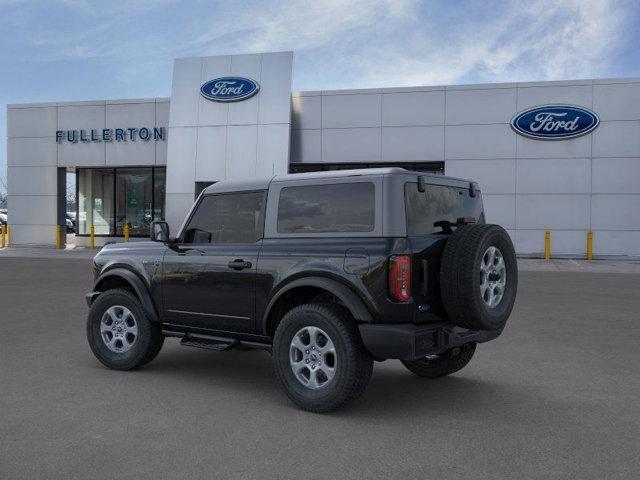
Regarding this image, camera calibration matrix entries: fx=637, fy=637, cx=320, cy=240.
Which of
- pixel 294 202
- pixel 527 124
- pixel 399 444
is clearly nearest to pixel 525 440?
pixel 399 444

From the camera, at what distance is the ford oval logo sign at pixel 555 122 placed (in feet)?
71.1

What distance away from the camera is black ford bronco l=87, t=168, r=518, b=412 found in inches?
182

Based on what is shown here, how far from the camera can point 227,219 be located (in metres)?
5.74

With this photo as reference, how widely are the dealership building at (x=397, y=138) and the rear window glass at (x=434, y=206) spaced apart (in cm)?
1608

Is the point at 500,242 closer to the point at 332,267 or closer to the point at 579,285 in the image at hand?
the point at 332,267

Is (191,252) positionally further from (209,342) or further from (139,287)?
(209,342)

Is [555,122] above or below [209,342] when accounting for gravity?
above

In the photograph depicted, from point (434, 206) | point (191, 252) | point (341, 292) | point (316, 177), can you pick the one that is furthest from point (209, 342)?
point (434, 206)

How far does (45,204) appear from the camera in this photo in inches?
1067

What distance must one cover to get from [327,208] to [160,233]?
171 cm

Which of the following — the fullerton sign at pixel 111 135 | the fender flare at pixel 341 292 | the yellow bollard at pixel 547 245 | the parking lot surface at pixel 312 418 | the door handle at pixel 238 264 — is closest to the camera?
the parking lot surface at pixel 312 418

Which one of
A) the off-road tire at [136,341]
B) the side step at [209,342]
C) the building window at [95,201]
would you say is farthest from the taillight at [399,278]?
the building window at [95,201]

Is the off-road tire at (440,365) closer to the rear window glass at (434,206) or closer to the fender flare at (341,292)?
the rear window glass at (434,206)

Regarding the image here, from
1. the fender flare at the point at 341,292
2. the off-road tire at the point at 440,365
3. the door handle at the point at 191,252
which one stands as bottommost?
the off-road tire at the point at 440,365
